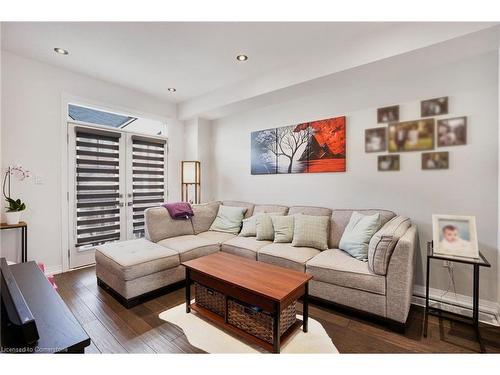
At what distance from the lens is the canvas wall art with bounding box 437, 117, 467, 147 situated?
2.26 metres

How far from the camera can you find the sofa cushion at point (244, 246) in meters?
2.76

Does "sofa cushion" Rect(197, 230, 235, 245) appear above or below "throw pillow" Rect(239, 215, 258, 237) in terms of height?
below

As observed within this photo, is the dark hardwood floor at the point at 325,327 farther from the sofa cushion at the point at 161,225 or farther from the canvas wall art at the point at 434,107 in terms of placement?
the canvas wall art at the point at 434,107

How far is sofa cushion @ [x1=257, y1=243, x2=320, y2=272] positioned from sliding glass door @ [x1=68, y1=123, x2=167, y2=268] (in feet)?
7.81

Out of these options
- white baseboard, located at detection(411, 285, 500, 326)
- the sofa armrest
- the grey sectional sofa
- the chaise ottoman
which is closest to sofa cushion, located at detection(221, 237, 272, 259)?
the grey sectional sofa

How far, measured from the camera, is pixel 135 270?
7.63 feet

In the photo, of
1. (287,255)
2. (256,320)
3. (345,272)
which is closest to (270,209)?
(287,255)

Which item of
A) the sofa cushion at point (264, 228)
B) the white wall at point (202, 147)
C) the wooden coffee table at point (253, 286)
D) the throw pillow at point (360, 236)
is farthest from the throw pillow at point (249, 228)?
the white wall at point (202, 147)

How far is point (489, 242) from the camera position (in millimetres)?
2160

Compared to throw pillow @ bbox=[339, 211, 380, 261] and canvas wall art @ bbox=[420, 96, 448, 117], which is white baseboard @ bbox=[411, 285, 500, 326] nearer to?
throw pillow @ bbox=[339, 211, 380, 261]

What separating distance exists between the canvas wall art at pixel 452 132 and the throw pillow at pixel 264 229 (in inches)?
78.6

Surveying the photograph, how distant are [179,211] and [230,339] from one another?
1959 mm
